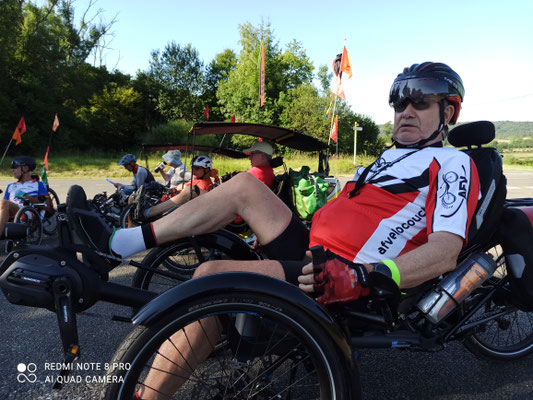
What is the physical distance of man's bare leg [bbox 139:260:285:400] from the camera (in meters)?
1.36

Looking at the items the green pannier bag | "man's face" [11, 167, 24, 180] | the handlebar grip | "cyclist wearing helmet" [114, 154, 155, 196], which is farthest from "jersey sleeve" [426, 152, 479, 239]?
"cyclist wearing helmet" [114, 154, 155, 196]

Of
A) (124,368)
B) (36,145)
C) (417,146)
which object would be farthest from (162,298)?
(36,145)

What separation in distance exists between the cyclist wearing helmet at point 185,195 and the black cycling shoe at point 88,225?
4.08 feet

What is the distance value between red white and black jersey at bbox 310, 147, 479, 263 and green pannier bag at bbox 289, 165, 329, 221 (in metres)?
2.46

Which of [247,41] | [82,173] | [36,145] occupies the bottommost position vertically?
[82,173]

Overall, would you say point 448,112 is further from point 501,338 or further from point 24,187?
point 24,187

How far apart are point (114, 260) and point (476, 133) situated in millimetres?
2146

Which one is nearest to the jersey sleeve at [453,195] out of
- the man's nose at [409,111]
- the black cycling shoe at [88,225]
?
the man's nose at [409,111]

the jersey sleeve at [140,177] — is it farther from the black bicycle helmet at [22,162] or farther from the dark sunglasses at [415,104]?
the dark sunglasses at [415,104]

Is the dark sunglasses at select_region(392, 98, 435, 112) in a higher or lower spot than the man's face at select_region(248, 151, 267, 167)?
higher

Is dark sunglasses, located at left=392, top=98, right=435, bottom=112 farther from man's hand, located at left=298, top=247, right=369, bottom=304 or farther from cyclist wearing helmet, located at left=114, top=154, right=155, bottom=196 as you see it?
cyclist wearing helmet, located at left=114, top=154, right=155, bottom=196

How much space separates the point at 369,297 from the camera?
1.51m

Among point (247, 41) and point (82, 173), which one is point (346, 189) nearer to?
point (82, 173)

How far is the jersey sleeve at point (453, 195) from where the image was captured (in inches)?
60.6
